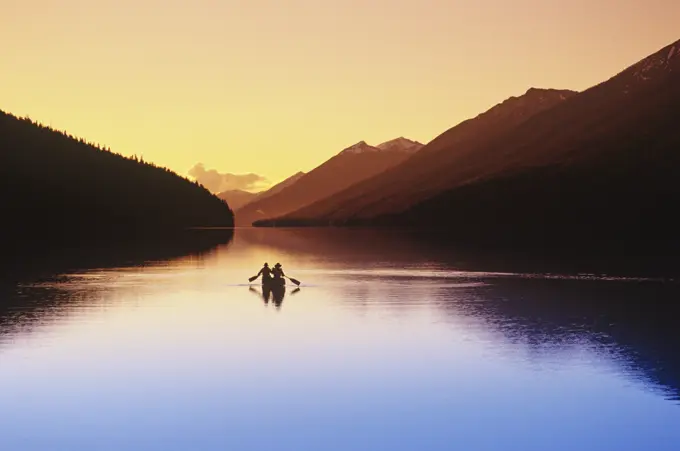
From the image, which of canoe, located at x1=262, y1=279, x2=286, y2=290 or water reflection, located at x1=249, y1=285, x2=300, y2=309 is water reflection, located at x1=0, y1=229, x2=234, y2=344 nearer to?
water reflection, located at x1=249, y1=285, x2=300, y2=309

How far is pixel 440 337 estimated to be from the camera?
45812mm

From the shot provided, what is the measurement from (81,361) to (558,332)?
78.8ft

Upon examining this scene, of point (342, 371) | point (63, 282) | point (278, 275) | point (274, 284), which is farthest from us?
point (63, 282)

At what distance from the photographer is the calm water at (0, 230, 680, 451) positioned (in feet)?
86.8

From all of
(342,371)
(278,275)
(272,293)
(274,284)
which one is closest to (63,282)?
(272,293)

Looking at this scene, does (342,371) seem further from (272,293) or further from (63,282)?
(63,282)

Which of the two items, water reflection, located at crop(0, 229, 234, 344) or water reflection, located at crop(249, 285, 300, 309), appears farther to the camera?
water reflection, located at crop(249, 285, 300, 309)

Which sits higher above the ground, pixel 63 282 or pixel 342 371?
pixel 63 282

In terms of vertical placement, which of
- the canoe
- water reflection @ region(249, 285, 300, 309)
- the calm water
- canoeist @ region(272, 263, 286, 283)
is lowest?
the calm water

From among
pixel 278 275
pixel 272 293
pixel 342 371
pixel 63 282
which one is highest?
pixel 278 275

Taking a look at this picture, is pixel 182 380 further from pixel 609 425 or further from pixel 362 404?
pixel 609 425

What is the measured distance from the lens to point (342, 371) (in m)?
36.9

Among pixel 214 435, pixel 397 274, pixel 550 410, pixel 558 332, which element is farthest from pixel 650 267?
pixel 214 435

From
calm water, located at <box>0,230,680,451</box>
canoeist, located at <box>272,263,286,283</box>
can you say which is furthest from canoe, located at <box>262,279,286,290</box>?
calm water, located at <box>0,230,680,451</box>
